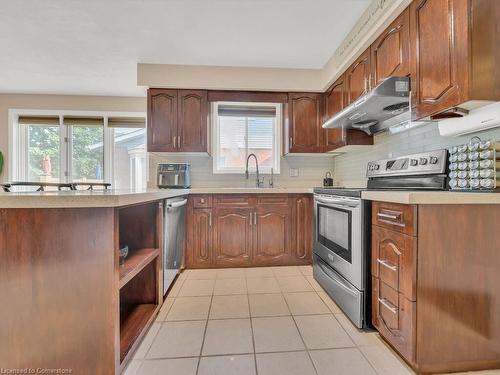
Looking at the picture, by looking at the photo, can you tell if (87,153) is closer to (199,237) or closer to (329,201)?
(199,237)

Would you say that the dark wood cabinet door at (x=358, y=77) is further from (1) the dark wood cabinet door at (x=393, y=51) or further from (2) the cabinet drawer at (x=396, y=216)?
(2) the cabinet drawer at (x=396, y=216)

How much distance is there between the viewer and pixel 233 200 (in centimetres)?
284

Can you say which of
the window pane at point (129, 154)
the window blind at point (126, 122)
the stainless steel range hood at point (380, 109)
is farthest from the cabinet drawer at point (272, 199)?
the window blind at point (126, 122)

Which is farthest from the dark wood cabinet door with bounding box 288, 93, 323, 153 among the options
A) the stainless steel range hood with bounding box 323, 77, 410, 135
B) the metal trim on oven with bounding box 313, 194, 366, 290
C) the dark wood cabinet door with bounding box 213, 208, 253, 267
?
the metal trim on oven with bounding box 313, 194, 366, 290

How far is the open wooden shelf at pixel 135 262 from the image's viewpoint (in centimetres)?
125

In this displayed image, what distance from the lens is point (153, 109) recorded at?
2.94 metres

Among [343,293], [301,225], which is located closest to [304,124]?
[301,225]

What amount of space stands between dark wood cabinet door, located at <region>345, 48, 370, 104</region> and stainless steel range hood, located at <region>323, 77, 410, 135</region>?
0.25 meters

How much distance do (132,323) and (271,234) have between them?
170 cm

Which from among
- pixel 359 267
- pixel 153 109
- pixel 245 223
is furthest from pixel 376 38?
pixel 153 109

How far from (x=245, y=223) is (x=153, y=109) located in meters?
1.76

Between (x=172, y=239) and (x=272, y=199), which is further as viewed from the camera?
(x=272, y=199)

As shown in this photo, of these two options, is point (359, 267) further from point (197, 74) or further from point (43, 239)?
point (197, 74)

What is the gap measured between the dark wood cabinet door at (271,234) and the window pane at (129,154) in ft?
7.75
